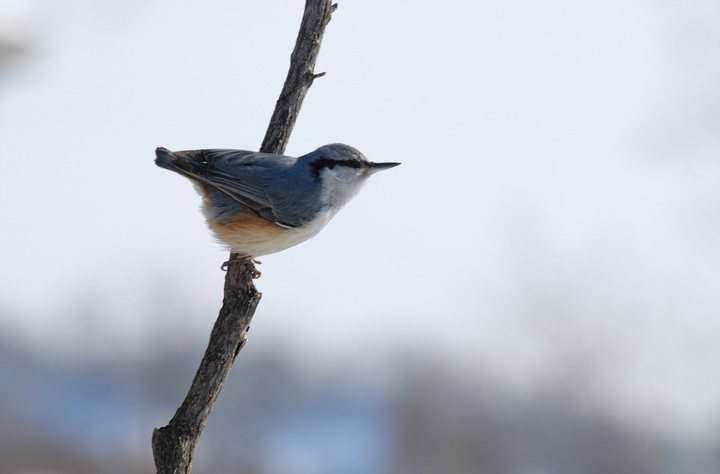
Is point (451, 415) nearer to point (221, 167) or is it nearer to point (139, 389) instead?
point (139, 389)

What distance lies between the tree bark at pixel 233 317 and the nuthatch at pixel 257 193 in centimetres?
8

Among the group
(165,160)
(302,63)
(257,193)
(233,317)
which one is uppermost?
(302,63)

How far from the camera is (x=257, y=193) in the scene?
2531mm

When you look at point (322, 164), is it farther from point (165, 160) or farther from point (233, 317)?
point (233, 317)

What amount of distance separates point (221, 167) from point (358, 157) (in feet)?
1.50

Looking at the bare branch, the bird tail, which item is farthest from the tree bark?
the bird tail

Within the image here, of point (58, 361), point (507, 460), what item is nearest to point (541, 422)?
point (507, 460)

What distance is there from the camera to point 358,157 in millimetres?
2727

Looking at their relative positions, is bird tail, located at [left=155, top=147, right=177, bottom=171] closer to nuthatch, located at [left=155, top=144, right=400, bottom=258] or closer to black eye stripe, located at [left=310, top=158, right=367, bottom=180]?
nuthatch, located at [left=155, top=144, right=400, bottom=258]

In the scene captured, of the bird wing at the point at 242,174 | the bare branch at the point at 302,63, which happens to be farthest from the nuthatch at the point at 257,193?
the bare branch at the point at 302,63

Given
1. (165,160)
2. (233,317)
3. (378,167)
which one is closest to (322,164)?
(378,167)

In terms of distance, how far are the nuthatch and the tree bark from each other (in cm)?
8

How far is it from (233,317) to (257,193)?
Result: 438 millimetres

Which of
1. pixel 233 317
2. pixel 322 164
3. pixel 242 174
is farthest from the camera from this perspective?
pixel 322 164
